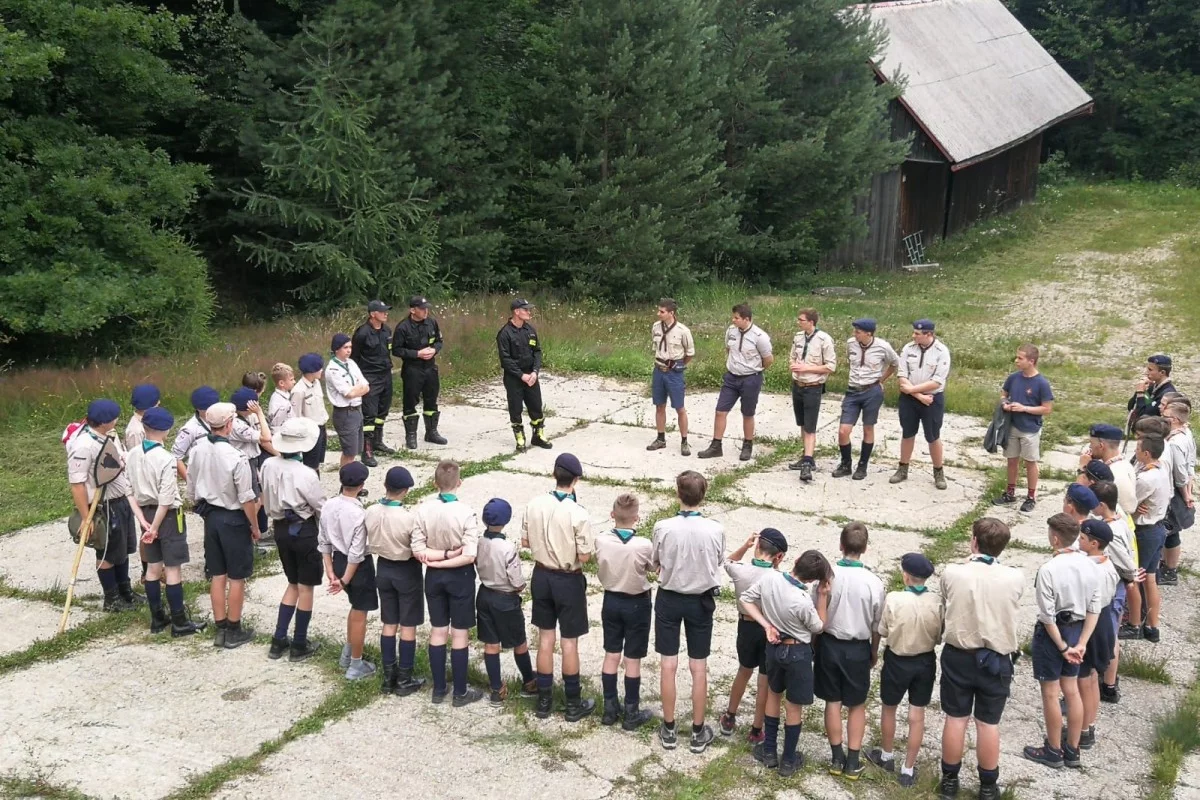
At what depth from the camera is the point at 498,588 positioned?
6.95 m

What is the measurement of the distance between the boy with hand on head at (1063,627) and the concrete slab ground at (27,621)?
6.90 meters

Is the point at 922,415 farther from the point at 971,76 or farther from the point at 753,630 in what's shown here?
the point at 971,76

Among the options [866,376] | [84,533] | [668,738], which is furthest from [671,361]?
[84,533]

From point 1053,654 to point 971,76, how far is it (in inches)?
1167

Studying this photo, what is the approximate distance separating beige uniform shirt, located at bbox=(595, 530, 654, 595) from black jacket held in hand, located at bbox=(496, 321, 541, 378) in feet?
20.1

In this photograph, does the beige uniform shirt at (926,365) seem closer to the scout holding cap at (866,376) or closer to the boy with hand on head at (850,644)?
the scout holding cap at (866,376)

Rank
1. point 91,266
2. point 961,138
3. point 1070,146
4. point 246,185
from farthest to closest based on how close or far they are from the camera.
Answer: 1. point 1070,146
2. point 961,138
3. point 246,185
4. point 91,266

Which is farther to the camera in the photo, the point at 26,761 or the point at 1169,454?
the point at 1169,454

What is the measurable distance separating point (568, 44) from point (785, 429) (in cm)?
1067

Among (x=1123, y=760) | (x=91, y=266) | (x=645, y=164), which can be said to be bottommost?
(x=1123, y=760)

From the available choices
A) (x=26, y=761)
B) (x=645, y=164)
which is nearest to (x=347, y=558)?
(x=26, y=761)

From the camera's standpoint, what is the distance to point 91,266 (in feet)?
53.5

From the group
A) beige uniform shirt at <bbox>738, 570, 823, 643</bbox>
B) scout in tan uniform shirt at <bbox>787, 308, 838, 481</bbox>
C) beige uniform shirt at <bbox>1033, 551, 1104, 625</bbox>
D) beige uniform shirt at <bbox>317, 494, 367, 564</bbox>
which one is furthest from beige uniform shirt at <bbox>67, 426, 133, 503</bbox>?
scout in tan uniform shirt at <bbox>787, 308, 838, 481</bbox>

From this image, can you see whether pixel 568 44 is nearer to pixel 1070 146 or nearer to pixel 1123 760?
pixel 1123 760
